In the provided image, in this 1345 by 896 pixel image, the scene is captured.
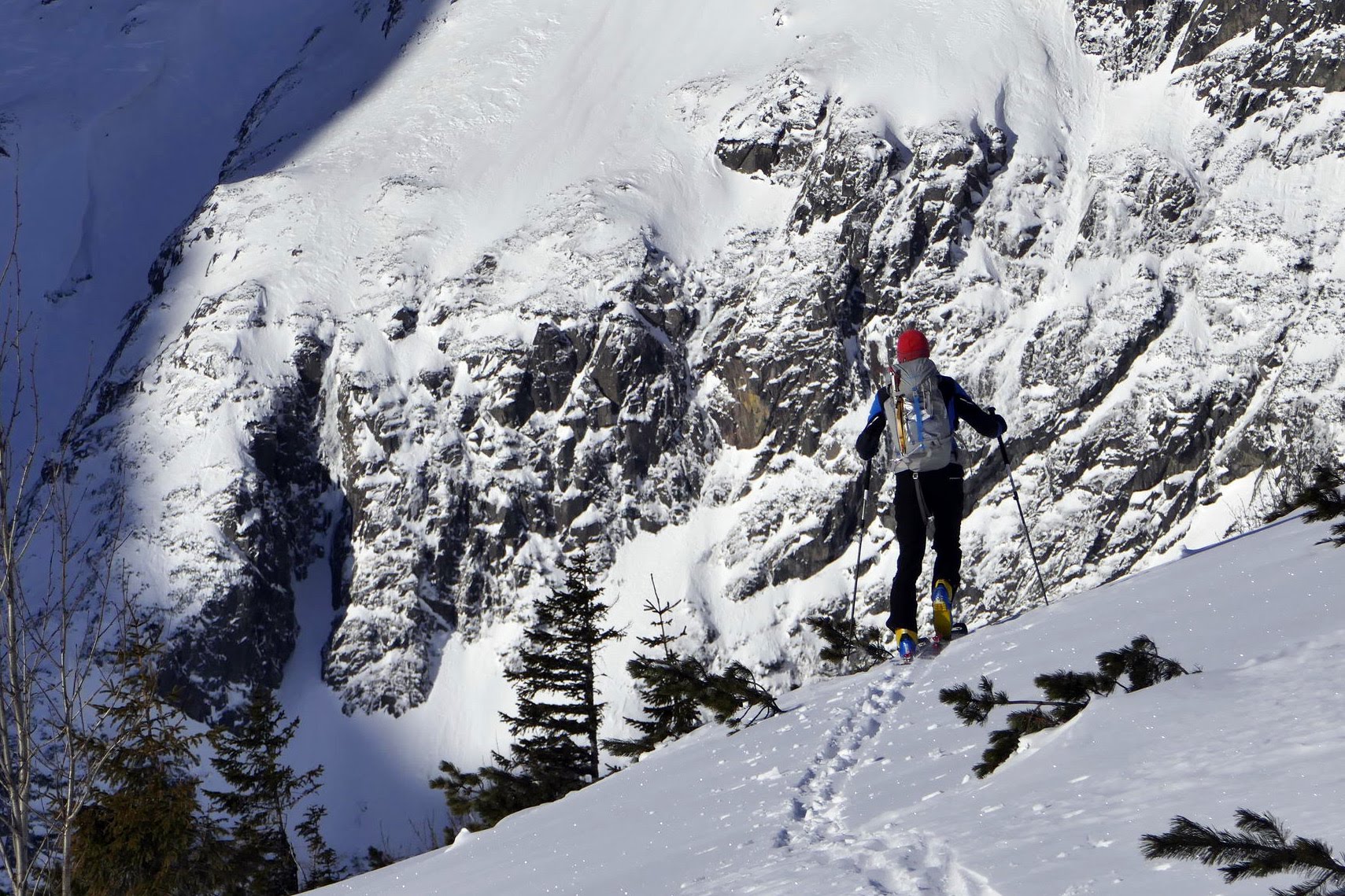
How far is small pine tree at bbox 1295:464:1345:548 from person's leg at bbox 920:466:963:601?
239 centimetres

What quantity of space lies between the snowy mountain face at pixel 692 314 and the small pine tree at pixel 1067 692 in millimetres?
105131

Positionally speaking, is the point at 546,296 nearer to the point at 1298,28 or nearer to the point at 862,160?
the point at 862,160

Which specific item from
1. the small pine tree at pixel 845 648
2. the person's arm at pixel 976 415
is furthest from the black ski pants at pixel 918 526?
the small pine tree at pixel 845 648

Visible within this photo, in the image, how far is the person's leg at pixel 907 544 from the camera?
9875 millimetres

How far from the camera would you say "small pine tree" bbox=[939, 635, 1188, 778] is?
4980 millimetres

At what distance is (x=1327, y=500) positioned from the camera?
7594 mm

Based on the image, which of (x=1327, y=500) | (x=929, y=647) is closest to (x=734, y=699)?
(x=929, y=647)

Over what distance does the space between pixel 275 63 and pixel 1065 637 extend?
18362 cm

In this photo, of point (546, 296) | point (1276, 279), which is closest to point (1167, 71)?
point (1276, 279)

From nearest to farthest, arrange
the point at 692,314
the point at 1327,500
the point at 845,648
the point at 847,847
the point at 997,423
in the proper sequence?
the point at 847,847, the point at 1327,500, the point at 997,423, the point at 845,648, the point at 692,314

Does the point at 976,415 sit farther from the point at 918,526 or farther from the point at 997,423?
the point at 918,526

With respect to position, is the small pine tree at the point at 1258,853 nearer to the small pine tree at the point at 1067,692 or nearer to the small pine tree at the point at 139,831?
the small pine tree at the point at 1067,692

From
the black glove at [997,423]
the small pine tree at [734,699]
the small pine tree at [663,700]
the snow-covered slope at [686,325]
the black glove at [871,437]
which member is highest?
the snow-covered slope at [686,325]

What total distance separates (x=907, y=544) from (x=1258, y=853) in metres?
7.13
